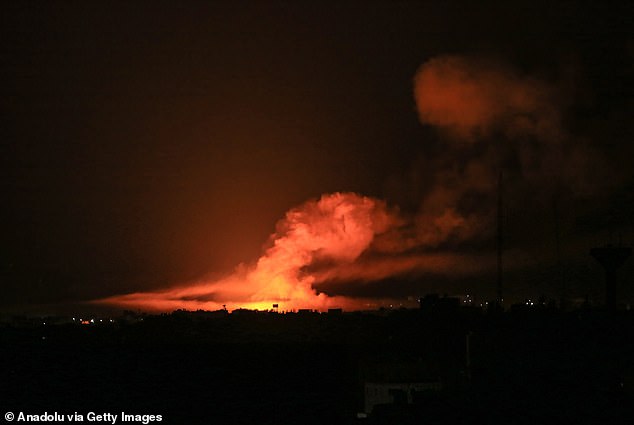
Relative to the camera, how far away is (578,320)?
51688mm

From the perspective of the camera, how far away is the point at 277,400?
118812mm

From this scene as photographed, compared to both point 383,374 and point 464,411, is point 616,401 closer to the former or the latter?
point 464,411

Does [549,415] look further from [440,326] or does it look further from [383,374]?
[440,326]

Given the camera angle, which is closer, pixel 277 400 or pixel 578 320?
pixel 578 320

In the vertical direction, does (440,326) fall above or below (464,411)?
above

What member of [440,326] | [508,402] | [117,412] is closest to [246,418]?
[117,412]

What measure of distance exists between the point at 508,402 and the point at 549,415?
8.77 ft

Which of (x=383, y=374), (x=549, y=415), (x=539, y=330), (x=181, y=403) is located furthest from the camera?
(x=181, y=403)

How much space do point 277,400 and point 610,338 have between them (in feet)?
250

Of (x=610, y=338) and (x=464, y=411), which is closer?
(x=464, y=411)

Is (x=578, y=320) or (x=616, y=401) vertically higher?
(x=578, y=320)

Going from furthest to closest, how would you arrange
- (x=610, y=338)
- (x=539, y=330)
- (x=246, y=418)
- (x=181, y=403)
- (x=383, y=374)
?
(x=181, y=403) → (x=246, y=418) → (x=383, y=374) → (x=539, y=330) → (x=610, y=338)

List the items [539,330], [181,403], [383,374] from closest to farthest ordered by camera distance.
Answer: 1. [539,330]
2. [383,374]
3. [181,403]

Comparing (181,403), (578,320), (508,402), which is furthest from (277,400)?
(508,402)
